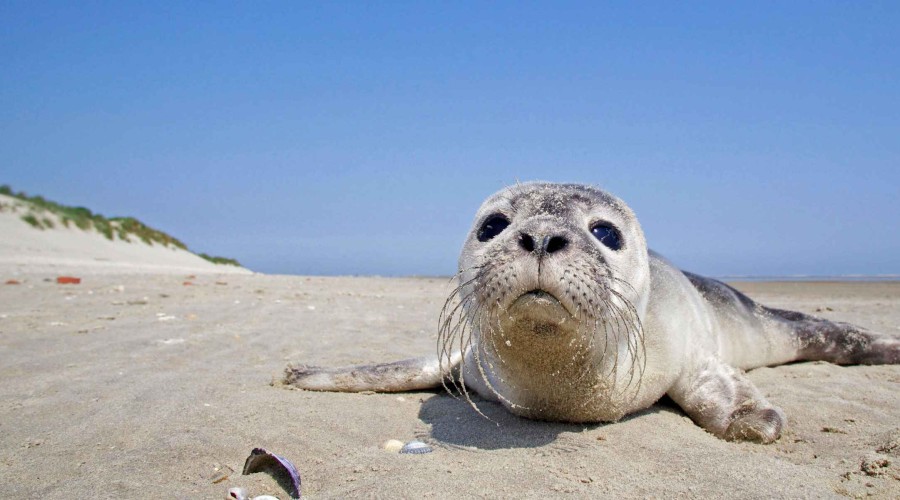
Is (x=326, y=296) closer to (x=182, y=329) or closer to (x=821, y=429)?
(x=182, y=329)

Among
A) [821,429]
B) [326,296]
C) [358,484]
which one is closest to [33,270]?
[326,296]

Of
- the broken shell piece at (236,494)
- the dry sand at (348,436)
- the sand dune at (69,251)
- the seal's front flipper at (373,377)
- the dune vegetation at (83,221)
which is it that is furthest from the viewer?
→ the dune vegetation at (83,221)

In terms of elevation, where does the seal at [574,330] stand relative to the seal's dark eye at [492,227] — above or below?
below

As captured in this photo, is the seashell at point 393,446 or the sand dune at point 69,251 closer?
the seashell at point 393,446

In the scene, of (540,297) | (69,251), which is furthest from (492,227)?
(69,251)

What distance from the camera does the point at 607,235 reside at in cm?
311

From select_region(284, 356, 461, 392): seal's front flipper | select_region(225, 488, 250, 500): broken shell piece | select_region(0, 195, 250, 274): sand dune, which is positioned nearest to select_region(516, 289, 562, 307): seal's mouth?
select_region(225, 488, 250, 500): broken shell piece

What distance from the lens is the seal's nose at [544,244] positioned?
98.2 inches

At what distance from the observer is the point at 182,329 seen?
20.1 ft

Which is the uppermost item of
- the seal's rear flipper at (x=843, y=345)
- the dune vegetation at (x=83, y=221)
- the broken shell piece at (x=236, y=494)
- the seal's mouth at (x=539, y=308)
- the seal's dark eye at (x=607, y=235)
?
the dune vegetation at (x=83, y=221)

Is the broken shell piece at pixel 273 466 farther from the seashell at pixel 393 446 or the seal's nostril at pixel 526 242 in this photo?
the seal's nostril at pixel 526 242

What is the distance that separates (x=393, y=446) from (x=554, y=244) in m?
1.15

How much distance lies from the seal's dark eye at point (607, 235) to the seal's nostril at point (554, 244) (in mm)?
550

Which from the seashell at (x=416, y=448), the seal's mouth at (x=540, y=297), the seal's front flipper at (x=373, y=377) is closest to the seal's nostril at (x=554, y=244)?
the seal's mouth at (x=540, y=297)
